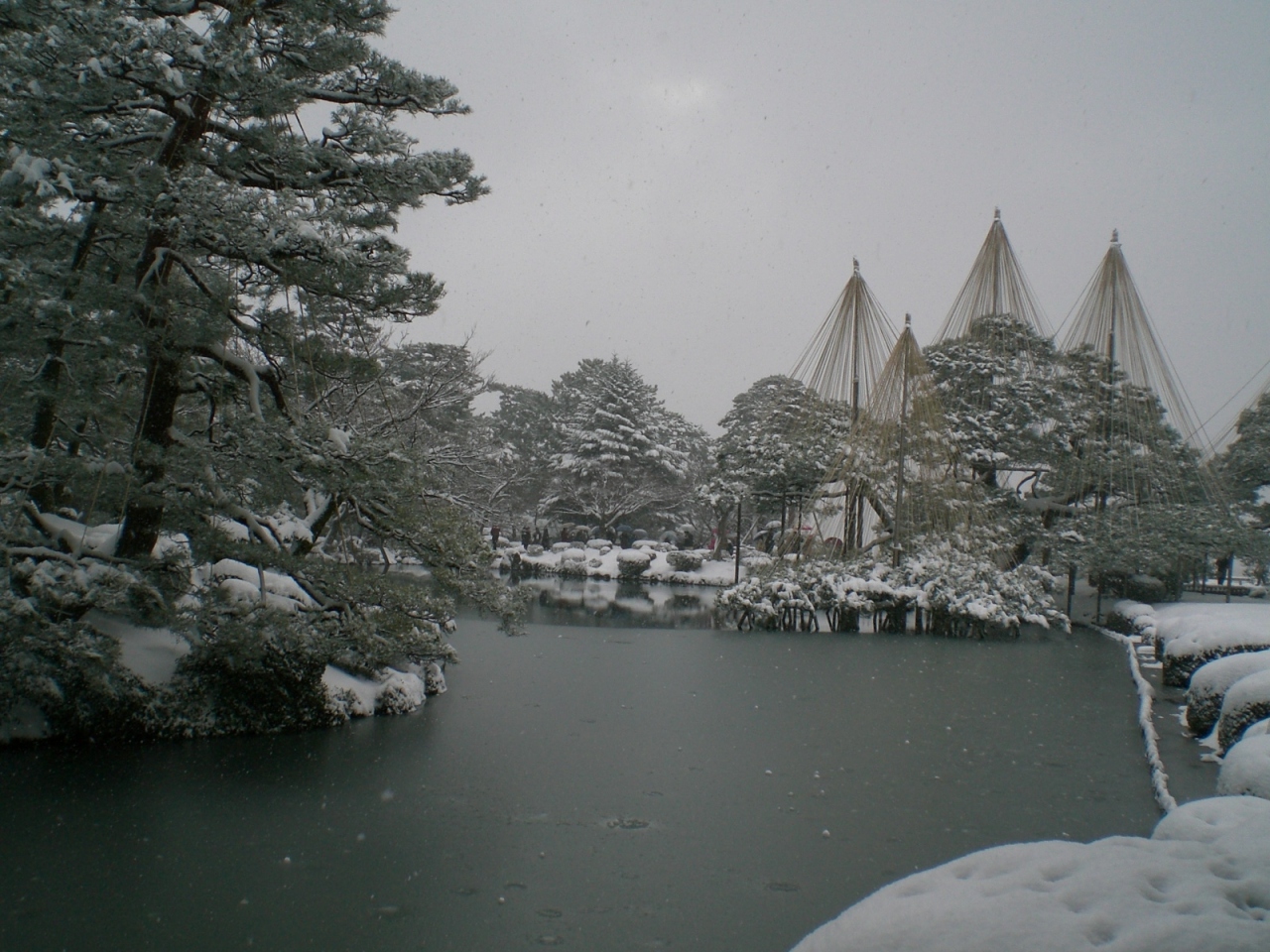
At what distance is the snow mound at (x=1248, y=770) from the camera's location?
140 inches

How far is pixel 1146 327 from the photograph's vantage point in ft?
55.4

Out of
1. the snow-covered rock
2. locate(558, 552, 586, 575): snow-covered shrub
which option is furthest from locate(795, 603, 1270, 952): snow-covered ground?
locate(558, 552, 586, 575): snow-covered shrub

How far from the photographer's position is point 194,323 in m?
5.80

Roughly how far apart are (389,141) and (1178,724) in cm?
868

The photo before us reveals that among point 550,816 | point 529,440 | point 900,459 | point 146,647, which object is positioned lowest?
point 550,816

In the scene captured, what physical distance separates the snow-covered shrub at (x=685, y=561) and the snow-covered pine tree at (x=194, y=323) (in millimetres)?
18821

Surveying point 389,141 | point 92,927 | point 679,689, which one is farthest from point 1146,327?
point 92,927

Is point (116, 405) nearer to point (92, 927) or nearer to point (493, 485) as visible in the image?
point (92, 927)

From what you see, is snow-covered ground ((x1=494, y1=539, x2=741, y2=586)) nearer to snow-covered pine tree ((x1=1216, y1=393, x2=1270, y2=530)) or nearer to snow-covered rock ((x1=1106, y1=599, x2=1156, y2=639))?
snow-covered rock ((x1=1106, y1=599, x2=1156, y2=639))

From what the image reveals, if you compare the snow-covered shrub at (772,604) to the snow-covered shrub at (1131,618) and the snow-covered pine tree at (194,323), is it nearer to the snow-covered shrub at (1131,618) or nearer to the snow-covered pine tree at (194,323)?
the snow-covered shrub at (1131,618)

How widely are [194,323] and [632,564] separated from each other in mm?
19438

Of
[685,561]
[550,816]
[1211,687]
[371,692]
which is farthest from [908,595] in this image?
[550,816]

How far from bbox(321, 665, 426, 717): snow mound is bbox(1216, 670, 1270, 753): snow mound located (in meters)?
6.82

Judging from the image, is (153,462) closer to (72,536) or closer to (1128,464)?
(72,536)
